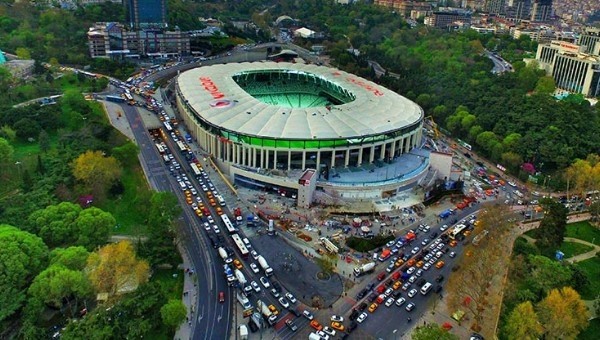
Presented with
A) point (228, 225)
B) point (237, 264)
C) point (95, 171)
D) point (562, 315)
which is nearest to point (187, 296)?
point (237, 264)

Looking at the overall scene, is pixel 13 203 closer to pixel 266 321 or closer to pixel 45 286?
pixel 45 286

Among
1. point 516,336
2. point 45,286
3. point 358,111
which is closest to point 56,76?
point 358,111

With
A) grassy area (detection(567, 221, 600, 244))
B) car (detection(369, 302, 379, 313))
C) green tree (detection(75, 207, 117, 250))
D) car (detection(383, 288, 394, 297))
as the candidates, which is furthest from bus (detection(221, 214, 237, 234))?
grassy area (detection(567, 221, 600, 244))

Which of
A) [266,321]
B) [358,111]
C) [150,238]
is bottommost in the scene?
[266,321]

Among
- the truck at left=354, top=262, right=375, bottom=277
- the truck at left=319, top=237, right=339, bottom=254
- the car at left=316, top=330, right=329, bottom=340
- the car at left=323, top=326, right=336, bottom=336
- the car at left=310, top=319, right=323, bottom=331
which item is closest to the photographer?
the car at left=316, top=330, right=329, bottom=340

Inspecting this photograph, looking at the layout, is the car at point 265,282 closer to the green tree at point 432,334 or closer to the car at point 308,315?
the car at point 308,315

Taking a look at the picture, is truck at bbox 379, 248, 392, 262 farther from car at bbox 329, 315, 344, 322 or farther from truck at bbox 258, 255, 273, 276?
truck at bbox 258, 255, 273, 276
